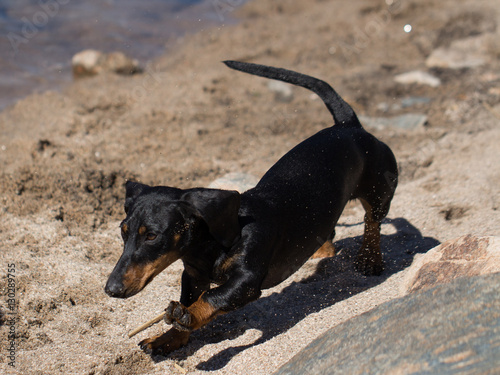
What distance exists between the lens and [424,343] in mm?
2109

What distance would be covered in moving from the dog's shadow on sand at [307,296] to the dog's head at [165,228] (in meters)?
0.73

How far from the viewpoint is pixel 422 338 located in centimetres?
215

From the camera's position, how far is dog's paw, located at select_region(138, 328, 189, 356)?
3230 mm

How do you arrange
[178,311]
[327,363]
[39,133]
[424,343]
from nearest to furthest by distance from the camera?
1. [424,343]
2. [327,363]
3. [178,311]
4. [39,133]

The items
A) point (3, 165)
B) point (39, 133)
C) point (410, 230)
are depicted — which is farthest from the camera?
point (39, 133)

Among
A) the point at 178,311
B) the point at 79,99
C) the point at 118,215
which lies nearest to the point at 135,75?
the point at 79,99

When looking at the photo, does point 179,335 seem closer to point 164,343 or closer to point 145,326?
point 164,343

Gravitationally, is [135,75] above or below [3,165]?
below

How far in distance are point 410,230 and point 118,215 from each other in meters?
2.33

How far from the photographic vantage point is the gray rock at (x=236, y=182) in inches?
188

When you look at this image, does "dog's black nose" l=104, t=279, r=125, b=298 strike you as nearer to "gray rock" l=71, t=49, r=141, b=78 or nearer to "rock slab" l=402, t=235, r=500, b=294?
"rock slab" l=402, t=235, r=500, b=294

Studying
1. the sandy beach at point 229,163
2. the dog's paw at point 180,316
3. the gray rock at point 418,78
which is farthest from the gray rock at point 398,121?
the dog's paw at point 180,316

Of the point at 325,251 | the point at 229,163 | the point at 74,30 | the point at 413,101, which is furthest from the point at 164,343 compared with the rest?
the point at 74,30

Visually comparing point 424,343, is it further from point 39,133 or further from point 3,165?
point 39,133
